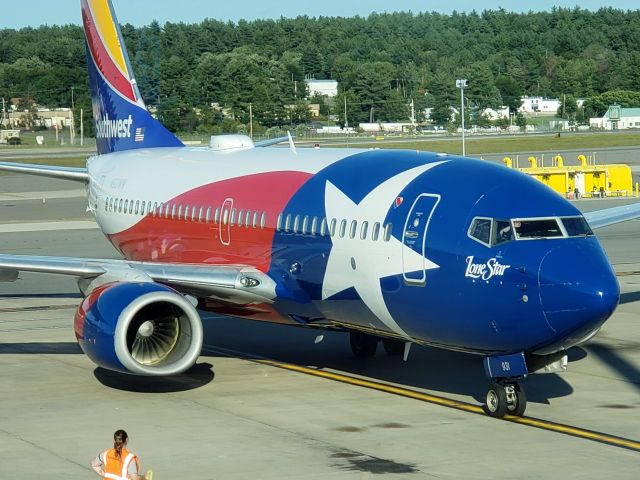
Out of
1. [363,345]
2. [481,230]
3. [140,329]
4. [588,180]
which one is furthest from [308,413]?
[588,180]

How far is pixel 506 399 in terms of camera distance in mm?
18875

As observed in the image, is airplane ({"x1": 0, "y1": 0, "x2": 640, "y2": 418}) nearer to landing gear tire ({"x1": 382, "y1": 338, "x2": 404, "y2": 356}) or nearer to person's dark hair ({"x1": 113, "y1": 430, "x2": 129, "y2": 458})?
landing gear tire ({"x1": 382, "y1": 338, "x2": 404, "y2": 356})

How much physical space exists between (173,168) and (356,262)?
817 centimetres

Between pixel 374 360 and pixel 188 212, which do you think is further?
pixel 188 212

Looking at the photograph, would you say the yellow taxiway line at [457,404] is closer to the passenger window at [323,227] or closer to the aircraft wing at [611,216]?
the passenger window at [323,227]

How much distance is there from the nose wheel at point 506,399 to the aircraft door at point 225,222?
23.7ft

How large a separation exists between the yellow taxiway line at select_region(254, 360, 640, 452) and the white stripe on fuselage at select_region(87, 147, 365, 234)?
3500 mm

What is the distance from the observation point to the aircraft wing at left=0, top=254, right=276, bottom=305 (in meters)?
22.6

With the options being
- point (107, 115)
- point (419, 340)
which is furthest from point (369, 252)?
point (107, 115)

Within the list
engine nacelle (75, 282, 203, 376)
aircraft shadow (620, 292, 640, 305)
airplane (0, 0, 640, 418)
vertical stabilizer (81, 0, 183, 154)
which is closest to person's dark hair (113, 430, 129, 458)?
airplane (0, 0, 640, 418)

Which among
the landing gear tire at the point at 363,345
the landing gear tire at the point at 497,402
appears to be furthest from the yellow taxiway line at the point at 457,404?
the landing gear tire at the point at 363,345

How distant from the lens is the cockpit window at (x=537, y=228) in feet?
59.5

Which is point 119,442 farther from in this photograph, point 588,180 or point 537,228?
point 588,180

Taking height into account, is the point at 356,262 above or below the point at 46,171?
below
